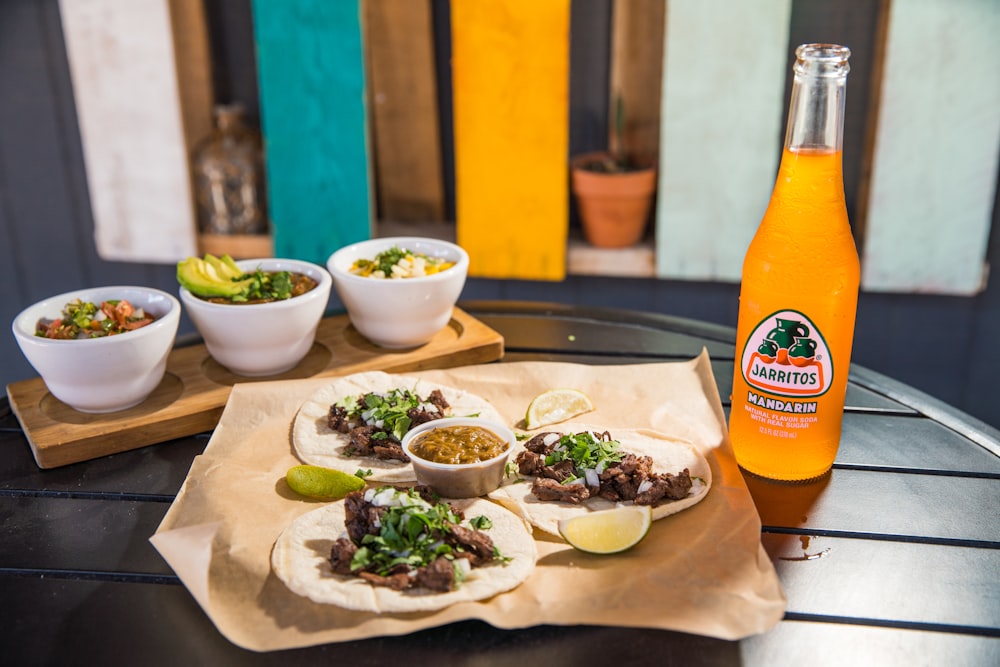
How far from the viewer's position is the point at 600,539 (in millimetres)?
1259

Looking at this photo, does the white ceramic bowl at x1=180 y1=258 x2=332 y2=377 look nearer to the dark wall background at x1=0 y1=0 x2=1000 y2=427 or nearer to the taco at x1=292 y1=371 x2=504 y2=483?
the taco at x1=292 y1=371 x2=504 y2=483

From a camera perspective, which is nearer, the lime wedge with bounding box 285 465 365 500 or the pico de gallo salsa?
the lime wedge with bounding box 285 465 365 500

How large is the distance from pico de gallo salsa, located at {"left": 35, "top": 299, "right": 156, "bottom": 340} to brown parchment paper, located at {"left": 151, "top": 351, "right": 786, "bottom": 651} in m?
0.25

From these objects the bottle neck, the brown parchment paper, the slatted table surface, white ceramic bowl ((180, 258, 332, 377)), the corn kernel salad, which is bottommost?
the slatted table surface

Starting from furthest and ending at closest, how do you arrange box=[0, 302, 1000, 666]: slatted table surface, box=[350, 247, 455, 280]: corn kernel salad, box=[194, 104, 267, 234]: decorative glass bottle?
box=[194, 104, 267, 234]: decorative glass bottle
box=[350, 247, 455, 280]: corn kernel salad
box=[0, 302, 1000, 666]: slatted table surface

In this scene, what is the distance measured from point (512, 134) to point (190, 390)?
1513 millimetres

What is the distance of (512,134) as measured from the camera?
116 inches

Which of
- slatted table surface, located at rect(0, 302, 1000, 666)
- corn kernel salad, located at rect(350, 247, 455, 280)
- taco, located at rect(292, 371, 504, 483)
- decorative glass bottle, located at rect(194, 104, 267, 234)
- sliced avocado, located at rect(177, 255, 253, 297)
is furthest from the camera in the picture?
decorative glass bottle, located at rect(194, 104, 267, 234)

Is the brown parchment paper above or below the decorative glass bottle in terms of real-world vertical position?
below

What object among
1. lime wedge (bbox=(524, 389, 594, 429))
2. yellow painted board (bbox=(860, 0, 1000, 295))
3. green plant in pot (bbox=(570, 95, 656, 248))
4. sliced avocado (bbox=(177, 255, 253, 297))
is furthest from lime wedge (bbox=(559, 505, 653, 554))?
yellow painted board (bbox=(860, 0, 1000, 295))

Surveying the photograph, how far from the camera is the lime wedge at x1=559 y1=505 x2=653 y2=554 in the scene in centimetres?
125

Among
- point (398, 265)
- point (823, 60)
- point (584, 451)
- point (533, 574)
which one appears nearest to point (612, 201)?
point (398, 265)

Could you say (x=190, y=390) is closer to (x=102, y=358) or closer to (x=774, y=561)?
(x=102, y=358)

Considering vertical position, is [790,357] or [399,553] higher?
[790,357]
